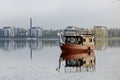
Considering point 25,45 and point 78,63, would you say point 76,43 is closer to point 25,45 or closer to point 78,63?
point 78,63

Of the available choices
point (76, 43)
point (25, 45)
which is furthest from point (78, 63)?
point (25, 45)

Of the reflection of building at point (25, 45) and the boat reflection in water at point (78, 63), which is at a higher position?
the boat reflection in water at point (78, 63)

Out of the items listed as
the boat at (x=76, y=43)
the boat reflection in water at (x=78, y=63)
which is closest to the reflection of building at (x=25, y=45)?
the boat at (x=76, y=43)

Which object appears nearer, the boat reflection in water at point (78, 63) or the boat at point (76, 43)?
the boat reflection in water at point (78, 63)

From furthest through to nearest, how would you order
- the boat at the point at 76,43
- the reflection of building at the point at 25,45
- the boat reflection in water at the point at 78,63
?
the reflection of building at the point at 25,45 → the boat at the point at 76,43 → the boat reflection in water at the point at 78,63

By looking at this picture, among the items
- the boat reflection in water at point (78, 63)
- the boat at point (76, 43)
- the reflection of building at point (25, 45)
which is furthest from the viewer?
the reflection of building at point (25, 45)

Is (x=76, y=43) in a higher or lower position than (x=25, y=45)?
higher

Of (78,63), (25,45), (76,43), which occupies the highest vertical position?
(76,43)

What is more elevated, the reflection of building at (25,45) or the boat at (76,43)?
the boat at (76,43)

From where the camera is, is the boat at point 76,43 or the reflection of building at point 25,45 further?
the reflection of building at point 25,45

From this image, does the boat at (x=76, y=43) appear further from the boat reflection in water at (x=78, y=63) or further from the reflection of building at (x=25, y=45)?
the reflection of building at (x=25, y=45)

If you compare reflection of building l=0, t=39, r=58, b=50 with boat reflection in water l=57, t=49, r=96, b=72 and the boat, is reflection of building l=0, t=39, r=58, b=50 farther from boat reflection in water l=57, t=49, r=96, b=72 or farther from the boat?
boat reflection in water l=57, t=49, r=96, b=72

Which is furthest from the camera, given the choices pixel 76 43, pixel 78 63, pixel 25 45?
pixel 25 45

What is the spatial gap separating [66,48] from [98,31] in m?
68.2
